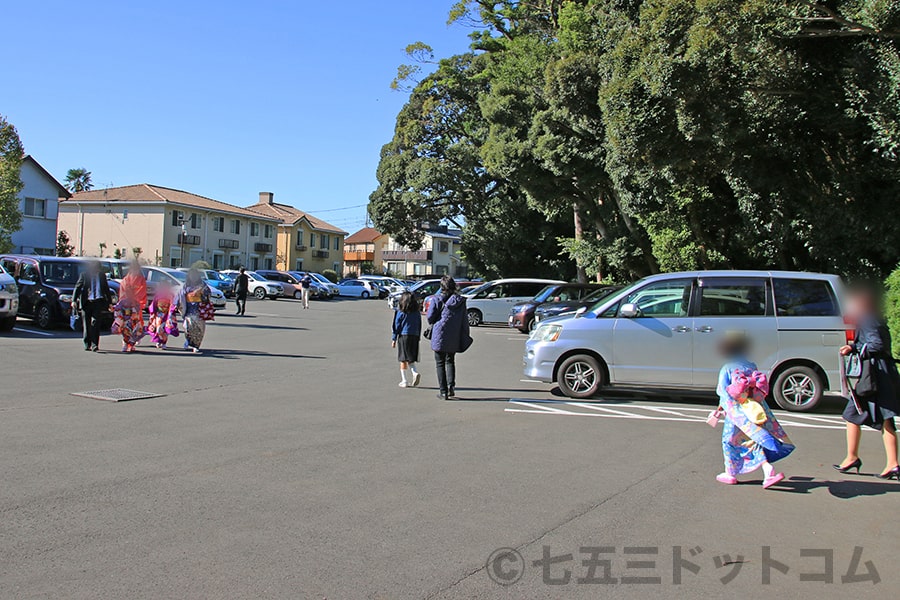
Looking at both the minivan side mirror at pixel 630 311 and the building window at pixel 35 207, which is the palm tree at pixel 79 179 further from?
the minivan side mirror at pixel 630 311

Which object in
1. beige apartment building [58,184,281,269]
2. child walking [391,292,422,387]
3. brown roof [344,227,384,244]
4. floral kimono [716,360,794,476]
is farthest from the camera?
brown roof [344,227,384,244]

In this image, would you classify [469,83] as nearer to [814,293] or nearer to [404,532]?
[814,293]

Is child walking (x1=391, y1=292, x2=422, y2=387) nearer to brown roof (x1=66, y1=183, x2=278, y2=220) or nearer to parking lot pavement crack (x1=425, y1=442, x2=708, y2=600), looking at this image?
parking lot pavement crack (x1=425, y1=442, x2=708, y2=600)

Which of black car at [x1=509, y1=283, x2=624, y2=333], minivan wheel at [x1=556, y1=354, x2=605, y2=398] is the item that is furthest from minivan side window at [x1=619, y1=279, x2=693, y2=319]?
black car at [x1=509, y1=283, x2=624, y2=333]

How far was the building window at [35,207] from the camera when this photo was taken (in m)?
46.1

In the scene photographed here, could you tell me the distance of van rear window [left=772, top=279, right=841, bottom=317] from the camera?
1057cm

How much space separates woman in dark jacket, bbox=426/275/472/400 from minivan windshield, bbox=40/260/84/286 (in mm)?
12635

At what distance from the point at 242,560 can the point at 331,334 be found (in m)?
17.4

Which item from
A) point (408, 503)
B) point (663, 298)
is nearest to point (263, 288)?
point (663, 298)

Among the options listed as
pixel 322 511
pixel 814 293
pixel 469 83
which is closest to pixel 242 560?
pixel 322 511

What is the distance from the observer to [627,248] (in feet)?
90.5

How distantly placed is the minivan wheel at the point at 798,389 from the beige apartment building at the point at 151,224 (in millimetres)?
53842

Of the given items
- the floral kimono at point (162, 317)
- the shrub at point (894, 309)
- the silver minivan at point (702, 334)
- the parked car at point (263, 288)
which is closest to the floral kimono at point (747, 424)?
the silver minivan at point (702, 334)

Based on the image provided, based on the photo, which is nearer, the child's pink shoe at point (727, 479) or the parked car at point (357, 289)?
the child's pink shoe at point (727, 479)
